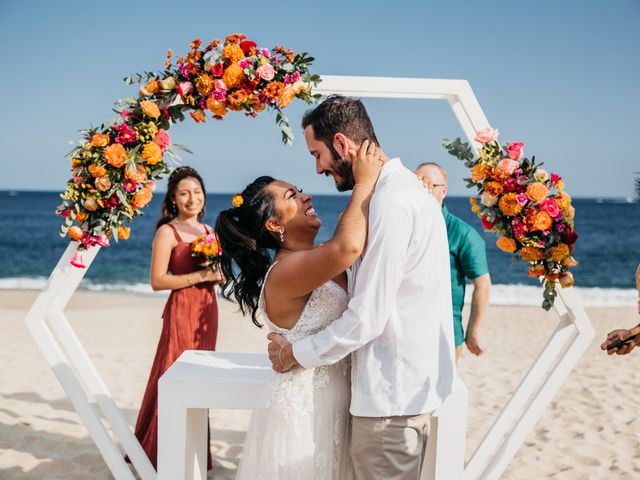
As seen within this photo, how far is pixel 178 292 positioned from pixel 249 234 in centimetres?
207

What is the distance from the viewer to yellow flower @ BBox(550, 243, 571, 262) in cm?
371

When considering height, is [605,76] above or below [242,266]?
above

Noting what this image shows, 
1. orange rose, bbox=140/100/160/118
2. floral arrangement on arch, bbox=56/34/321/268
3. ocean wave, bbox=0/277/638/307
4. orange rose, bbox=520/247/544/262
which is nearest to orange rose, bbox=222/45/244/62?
floral arrangement on arch, bbox=56/34/321/268

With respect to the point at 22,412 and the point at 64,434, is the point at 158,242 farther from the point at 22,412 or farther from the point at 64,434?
the point at 22,412

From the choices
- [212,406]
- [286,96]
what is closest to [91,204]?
[286,96]

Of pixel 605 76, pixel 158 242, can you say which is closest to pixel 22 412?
pixel 158 242

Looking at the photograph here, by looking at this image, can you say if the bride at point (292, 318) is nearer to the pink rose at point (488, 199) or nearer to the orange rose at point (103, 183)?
the orange rose at point (103, 183)

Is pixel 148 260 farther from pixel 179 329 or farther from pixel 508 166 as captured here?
pixel 508 166

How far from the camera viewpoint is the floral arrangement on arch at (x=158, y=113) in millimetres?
3629

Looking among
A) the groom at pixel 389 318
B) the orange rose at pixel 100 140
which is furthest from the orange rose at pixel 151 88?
the groom at pixel 389 318

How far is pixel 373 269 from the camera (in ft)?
7.39

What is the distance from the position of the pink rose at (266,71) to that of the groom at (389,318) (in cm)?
113

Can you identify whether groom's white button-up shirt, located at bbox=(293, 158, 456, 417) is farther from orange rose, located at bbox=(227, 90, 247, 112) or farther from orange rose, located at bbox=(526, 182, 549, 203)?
orange rose, located at bbox=(227, 90, 247, 112)

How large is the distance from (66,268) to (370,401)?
2.36 m
